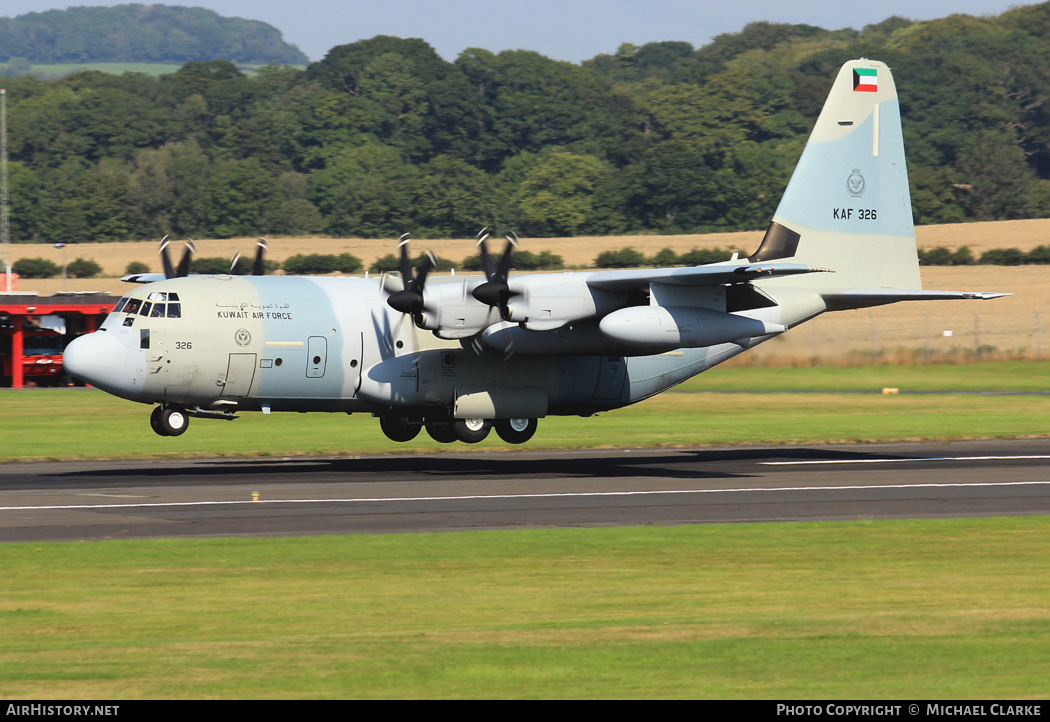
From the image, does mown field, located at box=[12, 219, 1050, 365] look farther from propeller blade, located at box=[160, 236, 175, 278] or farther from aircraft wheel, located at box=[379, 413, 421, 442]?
propeller blade, located at box=[160, 236, 175, 278]

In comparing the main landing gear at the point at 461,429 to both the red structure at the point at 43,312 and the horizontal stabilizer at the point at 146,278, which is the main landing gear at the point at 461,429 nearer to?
the horizontal stabilizer at the point at 146,278

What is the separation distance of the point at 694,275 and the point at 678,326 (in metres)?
1.20

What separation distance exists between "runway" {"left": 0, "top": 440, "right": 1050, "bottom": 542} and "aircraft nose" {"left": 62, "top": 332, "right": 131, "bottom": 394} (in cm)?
209

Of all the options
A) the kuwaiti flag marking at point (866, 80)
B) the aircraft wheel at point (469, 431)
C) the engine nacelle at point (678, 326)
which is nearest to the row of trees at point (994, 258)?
the kuwaiti flag marking at point (866, 80)

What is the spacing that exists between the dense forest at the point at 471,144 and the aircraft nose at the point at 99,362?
83.5 metres

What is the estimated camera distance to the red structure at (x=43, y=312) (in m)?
56.2

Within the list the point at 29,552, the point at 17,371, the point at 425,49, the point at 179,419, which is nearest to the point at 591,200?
the point at 425,49

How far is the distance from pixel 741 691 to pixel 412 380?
18.6 meters

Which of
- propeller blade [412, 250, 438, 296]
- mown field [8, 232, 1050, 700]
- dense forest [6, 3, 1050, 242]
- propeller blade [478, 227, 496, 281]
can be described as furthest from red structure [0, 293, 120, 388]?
dense forest [6, 3, 1050, 242]

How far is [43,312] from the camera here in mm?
57062

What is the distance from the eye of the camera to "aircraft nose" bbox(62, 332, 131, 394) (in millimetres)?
26156

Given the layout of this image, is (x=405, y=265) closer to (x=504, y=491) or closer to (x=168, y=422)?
(x=168, y=422)

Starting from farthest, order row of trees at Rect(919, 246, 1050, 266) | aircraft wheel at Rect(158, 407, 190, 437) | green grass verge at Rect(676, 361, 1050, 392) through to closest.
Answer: row of trees at Rect(919, 246, 1050, 266)
green grass verge at Rect(676, 361, 1050, 392)
aircraft wheel at Rect(158, 407, 190, 437)

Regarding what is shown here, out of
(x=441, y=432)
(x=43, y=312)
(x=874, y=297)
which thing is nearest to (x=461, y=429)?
(x=441, y=432)
